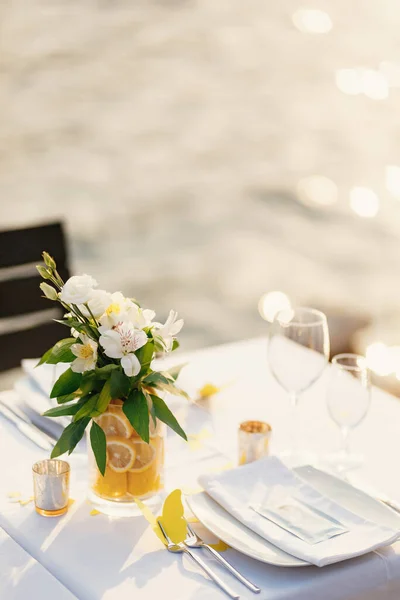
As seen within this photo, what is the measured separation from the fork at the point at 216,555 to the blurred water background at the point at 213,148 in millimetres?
2738

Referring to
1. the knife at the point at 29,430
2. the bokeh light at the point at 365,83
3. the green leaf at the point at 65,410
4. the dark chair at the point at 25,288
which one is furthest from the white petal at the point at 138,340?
the bokeh light at the point at 365,83

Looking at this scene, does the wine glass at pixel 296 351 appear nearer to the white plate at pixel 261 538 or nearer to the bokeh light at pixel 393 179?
the white plate at pixel 261 538

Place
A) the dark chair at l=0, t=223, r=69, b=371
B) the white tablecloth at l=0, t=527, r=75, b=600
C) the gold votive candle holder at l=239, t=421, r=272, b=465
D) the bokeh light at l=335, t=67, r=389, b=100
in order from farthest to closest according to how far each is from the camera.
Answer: the bokeh light at l=335, t=67, r=389, b=100 < the dark chair at l=0, t=223, r=69, b=371 < the gold votive candle holder at l=239, t=421, r=272, b=465 < the white tablecloth at l=0, t=527, r=75, b=600

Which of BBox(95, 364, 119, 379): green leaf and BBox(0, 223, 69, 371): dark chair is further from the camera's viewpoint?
BBox(0, 223, 69, 371): dark chair

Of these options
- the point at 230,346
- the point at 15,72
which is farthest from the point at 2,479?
the point at 15,72

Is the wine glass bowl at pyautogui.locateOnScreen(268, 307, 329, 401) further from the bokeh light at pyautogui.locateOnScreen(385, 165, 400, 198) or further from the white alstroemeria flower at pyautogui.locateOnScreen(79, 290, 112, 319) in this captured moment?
the bokeh light at pyautogui.locateOnScreen(385, 165, 400, 198)

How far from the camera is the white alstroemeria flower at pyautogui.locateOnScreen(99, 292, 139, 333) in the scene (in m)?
1.18

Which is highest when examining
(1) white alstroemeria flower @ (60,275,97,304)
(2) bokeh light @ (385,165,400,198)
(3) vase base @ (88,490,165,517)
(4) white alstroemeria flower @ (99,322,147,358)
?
(2) bokeh light @ (385,165,400,198)

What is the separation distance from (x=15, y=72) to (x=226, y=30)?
1408 mm

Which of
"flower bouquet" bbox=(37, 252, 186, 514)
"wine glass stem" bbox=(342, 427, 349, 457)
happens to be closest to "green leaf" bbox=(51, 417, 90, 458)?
"flower bouquet" bbox=(37, 252, 186, 514)

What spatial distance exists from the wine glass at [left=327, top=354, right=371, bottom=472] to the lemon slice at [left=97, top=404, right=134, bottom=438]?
1.19ft

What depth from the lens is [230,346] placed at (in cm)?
186

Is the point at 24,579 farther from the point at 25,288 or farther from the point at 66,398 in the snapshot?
the point at 25,288

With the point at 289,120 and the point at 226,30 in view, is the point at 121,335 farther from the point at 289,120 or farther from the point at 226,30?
the point at 226,30
